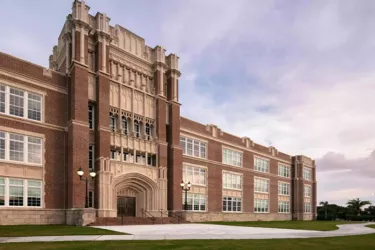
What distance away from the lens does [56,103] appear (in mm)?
30312

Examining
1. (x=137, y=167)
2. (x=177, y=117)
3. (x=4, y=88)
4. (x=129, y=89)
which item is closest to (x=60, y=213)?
(x=137, y=167)

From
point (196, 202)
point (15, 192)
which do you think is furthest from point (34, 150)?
point (196, 202)

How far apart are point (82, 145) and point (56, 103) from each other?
15.0 feet

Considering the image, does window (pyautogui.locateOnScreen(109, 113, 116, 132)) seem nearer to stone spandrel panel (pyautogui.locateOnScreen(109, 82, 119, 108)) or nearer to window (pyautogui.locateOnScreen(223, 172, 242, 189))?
stone spandrel panel (pyautogui.locateOnScreen(109, 82, 119, 108))

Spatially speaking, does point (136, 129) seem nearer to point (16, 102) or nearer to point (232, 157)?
point (16, 102)

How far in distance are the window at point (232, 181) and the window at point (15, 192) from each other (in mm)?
29956

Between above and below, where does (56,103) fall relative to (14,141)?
above

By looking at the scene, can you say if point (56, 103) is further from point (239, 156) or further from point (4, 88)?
point (239, 156)

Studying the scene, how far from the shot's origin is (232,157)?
52500 mm

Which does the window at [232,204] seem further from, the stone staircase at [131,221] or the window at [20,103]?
the window at [20,103]

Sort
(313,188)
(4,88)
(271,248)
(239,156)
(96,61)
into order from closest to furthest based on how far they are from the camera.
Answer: (271,248), (4,88), (96,61), (239,156), (313,188)

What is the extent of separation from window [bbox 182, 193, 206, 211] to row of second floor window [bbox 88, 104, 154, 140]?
440 inches

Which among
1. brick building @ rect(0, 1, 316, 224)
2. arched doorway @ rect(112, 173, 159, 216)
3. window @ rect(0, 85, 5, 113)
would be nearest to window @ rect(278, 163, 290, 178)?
brick building @ rect(0, 1, 316, 224)

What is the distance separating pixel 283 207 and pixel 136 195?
122ft
